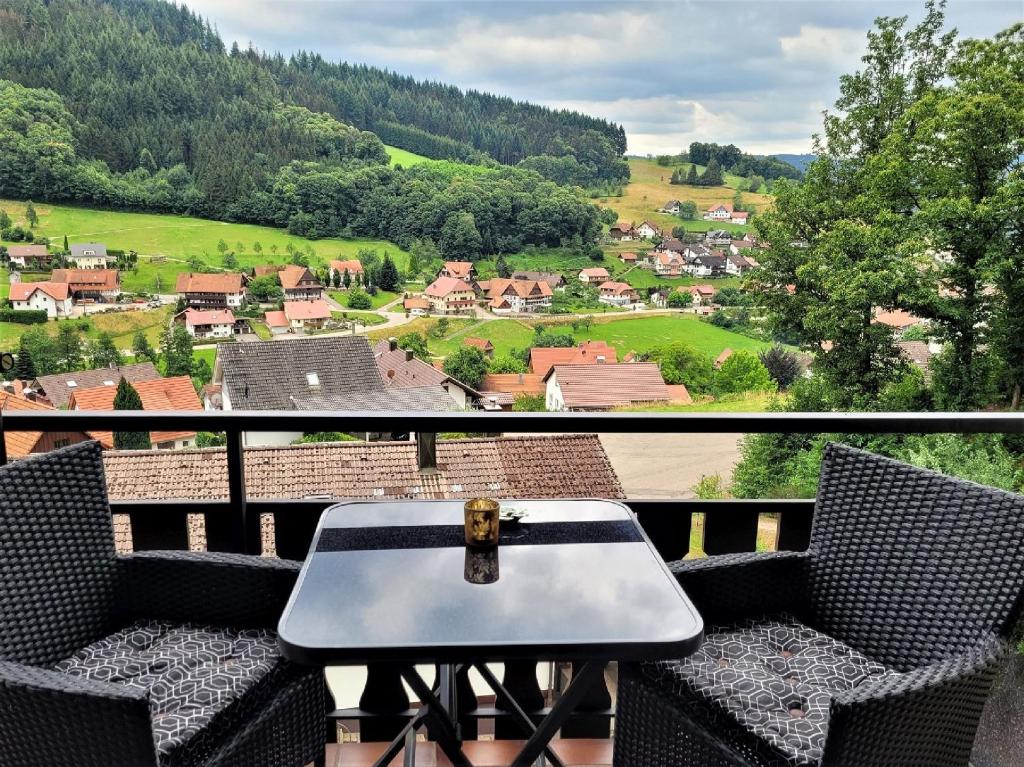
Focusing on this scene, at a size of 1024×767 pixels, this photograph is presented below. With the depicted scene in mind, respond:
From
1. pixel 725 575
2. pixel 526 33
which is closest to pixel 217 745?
pixel 725 575

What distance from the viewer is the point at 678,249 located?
1753 centimetres

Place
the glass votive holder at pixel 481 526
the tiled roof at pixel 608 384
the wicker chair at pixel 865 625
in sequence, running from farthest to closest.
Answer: the tiled roof at pixel 608 384, the glass votive holder at pixel 481 526, the wicker chair at pixel 865 625

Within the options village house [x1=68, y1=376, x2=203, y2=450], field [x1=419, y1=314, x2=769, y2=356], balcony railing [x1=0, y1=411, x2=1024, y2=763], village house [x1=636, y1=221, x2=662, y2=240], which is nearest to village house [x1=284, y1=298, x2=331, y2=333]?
field [x1=419, y1=314, x2=769, y2=356]

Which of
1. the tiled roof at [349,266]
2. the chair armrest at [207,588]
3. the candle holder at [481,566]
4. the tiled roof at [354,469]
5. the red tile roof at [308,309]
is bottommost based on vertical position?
the tiled roof at [354,469]

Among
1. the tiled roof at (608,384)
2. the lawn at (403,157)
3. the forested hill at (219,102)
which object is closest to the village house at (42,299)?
the forested hill at (219,102)

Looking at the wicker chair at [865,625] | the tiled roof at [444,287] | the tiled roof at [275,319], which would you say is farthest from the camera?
the tiled roof at [444,287]

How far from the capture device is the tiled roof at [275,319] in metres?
15.8

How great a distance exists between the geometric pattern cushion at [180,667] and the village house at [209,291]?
15166mm

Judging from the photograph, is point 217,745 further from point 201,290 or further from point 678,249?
point 678,249

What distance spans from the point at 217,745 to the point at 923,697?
1.18 meters

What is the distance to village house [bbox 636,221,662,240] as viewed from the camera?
56.6 ft

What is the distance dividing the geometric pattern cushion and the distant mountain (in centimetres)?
1750

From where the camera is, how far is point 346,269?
16328 millimetres

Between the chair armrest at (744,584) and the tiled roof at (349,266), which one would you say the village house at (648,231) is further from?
the chair armrest at (744,584)
